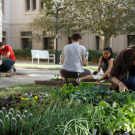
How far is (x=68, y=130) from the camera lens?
1.99m

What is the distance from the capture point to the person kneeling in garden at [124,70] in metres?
3.47

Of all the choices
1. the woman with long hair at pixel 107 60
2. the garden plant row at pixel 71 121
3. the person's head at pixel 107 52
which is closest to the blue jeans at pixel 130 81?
the garden plant row at pixel 71 121

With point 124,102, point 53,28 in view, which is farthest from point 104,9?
point 124,102

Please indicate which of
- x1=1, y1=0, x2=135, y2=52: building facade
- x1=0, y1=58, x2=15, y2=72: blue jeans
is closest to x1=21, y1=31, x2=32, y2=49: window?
x1=1, y1=0, x2=135, y2=52: building facade

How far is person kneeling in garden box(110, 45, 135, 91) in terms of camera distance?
347 centimetres

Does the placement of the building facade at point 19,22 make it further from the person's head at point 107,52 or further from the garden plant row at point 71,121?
the garden plant row at point 71,121

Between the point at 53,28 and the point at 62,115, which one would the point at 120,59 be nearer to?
the point at 62,115

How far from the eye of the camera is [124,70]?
11.9 ft

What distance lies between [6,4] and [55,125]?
28898 mm

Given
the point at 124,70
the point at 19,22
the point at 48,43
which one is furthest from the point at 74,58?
the point at 19,22

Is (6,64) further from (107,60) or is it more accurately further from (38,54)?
(38,54)

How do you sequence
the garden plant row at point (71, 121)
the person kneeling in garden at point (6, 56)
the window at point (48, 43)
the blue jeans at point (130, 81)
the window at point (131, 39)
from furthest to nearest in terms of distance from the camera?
the window at point (48, 43), the window at point (131, 39), the person kneeling in garden at point (6, 56), the blue jeans at point (130, 81), the garden plant row at point (71, 121)

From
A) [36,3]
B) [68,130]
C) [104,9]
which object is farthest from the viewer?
[36,3]

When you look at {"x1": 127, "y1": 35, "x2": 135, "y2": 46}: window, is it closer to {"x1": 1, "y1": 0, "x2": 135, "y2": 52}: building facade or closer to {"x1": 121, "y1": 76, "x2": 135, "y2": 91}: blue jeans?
{"x1": 1, "y1": 0, "x2": 135, "y2": 52}: building facade
